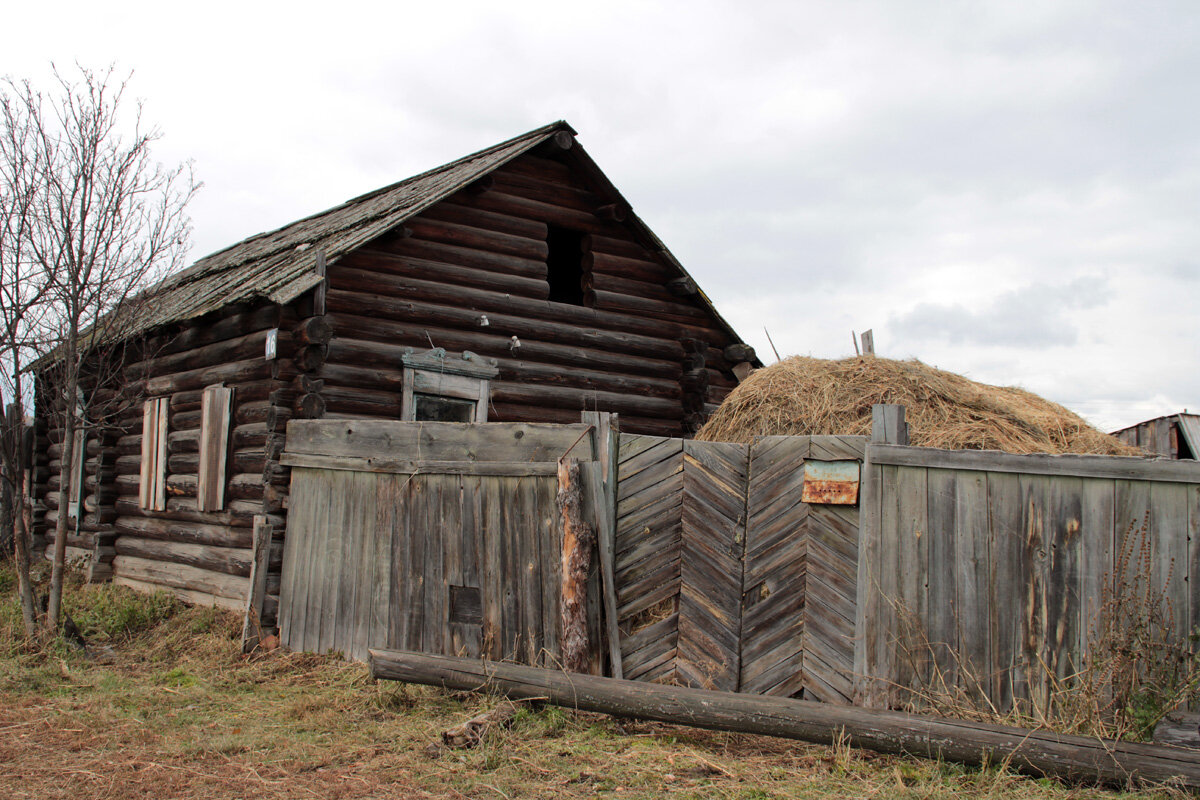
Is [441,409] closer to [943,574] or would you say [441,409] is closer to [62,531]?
[62,531]

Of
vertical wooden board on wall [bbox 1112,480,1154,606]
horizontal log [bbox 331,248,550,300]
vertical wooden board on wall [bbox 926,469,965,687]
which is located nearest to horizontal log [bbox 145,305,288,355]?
horizontal log [bbox 331,248,550,300]

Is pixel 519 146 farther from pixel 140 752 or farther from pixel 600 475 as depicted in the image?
pixel 140 752

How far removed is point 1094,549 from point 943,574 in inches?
34.4

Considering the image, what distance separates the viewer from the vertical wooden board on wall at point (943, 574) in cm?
569

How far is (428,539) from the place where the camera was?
756 cm

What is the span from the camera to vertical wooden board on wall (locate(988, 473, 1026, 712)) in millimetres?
5562

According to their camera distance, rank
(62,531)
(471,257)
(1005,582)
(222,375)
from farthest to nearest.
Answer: (471,257)
(222,375)
(62,531)
(1005,582)

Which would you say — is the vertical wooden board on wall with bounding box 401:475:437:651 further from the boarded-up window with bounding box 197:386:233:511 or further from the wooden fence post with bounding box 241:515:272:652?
the boarded-up window with bounding box 197:386:233:511

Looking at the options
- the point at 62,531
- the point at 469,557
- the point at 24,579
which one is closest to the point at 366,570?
the point at 469,557

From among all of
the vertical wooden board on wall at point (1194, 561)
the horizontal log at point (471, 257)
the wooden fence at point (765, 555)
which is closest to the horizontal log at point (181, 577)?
the wooden fence at point (765, 555)

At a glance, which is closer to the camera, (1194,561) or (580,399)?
(1194,561)

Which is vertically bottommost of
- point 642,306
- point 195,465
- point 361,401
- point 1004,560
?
point 1004,560

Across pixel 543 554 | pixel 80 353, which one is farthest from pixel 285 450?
pixel 543 554

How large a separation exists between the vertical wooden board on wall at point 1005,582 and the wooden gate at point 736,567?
2.76 ft
